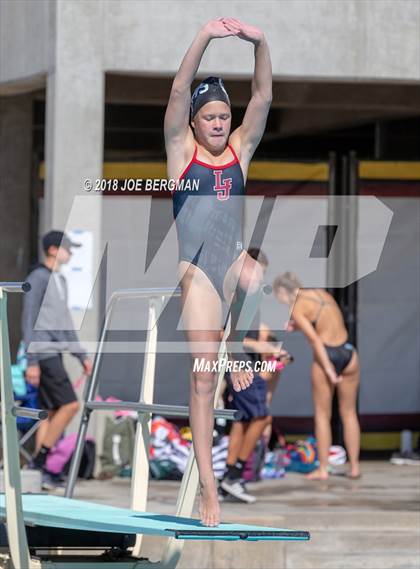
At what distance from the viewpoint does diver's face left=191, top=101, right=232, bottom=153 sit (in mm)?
→ 3930

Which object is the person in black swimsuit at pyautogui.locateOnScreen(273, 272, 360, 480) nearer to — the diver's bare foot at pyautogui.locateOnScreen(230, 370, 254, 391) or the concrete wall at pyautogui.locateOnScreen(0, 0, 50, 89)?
the concrete wall at pyautogui.locateOnScreen(0, 0, 50, 89)

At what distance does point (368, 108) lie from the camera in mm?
13133

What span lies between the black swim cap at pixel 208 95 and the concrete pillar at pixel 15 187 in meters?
9.40

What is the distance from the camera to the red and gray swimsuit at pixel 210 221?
386 cm

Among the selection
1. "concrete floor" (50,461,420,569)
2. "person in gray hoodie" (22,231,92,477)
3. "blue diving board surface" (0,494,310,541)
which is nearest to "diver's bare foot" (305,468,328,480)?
"concrete floor" (50,461,420,569)

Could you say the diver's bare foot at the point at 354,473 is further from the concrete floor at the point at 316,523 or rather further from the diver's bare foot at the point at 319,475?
the concrete floor at the point at 316,523

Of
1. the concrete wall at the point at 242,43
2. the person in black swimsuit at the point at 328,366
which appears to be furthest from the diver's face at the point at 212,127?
the concrete wall at the point at 242,43

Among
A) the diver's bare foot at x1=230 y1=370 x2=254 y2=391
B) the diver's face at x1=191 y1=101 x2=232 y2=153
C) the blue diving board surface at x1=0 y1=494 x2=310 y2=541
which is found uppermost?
the diver's face at x1=191 y1=101 x2=232 y2=153

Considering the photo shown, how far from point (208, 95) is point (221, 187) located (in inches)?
10.5

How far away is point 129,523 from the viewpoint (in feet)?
14.6

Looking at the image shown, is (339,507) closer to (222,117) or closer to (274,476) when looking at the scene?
(274,476)

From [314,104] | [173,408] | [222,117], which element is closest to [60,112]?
[314,104]

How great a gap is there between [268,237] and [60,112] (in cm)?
249

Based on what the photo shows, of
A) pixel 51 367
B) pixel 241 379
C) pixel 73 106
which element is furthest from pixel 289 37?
pixel 241 379
